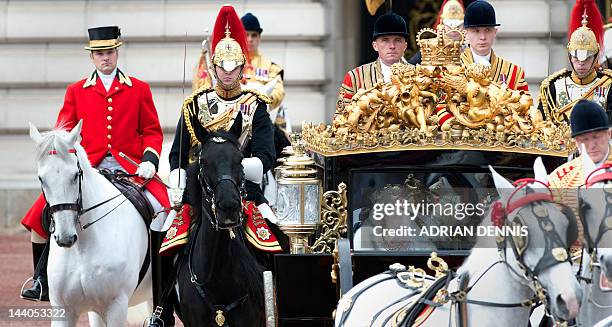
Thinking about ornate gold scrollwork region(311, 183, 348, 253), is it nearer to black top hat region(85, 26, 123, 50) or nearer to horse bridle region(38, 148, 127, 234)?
horse bridle region(38, 148, 127, 234)

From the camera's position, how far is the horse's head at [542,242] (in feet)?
18.4

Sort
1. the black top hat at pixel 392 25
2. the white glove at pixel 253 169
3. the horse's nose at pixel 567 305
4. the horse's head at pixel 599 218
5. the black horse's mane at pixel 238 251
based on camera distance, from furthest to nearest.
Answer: the black top hat at pixel 392 25, the white glove at pixel 253 169, the black horse's mane at pixel 238 251, the horse's head at pixel 599 218, the horse's nose at pixel 567 305

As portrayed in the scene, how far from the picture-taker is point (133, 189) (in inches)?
373

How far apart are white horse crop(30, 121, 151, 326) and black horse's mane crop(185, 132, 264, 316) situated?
734 millimetres

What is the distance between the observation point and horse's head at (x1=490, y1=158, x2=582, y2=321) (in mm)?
5613

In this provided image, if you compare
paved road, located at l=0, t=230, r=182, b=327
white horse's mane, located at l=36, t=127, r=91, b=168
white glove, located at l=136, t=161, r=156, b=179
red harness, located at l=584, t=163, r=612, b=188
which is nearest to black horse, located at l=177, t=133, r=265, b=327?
white horse's mane, located at l=36, t=127, r=91, b=168

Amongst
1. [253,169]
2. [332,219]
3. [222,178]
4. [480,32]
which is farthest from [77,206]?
[480,32]

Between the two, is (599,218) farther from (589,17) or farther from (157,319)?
(589,17)

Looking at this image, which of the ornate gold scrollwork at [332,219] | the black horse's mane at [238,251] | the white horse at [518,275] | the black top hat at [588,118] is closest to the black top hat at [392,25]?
the black horse's mane at [238,251]

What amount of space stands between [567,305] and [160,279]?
13.2ft

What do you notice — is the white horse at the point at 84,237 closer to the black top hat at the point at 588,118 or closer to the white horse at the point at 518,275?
the white horse at the point at 518,275

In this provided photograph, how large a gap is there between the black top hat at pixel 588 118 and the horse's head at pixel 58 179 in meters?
3.07

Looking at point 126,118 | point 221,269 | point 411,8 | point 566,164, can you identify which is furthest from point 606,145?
point 411,8

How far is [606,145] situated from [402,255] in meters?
1.02
